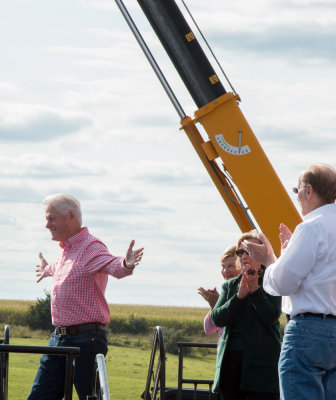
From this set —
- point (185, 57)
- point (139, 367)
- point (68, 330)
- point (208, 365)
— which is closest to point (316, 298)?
point (68, 330)

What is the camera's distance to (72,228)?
6090 mm

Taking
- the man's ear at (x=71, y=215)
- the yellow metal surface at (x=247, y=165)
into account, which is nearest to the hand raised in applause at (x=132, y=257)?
the man's ear at (x=71, y=215)

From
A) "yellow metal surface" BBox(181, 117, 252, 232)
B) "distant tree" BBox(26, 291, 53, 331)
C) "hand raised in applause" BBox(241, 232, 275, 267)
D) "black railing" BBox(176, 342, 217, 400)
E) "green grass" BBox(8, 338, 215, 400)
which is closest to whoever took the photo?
"hand raised in applause" BBox(241, 232, 275, 267)

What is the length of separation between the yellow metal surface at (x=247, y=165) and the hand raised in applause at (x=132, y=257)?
191 centimetres

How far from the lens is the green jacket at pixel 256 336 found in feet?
17.7

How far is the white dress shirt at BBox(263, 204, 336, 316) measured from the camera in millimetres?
4281

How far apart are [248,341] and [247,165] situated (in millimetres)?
2249

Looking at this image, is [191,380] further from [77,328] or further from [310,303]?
[310,303]

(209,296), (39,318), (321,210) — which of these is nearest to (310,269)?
(321,210)

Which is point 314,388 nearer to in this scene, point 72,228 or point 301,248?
point 301,248

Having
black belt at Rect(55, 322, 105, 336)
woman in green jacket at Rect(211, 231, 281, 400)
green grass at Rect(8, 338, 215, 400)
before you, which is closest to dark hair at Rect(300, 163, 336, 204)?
woman in green jacket at Rect(211, 231, 281, 400)

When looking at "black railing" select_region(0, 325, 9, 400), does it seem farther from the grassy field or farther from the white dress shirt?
the grassy field

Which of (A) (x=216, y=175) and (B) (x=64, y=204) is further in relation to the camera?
(A) (x=216, y=175)

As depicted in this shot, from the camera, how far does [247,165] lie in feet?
24.1
